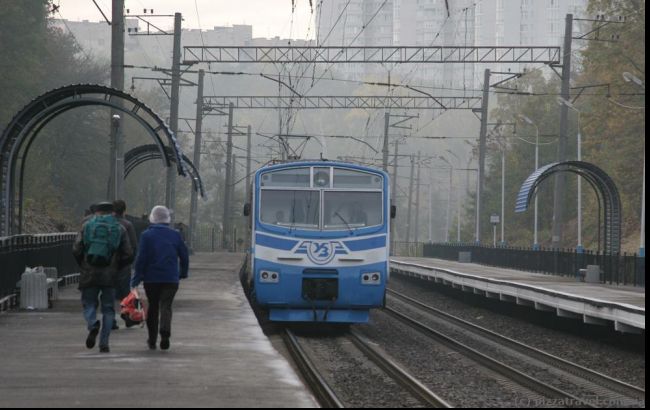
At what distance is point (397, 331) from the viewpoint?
2444 cm

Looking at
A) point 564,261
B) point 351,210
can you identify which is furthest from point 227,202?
point 351,210

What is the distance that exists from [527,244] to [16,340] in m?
67.0

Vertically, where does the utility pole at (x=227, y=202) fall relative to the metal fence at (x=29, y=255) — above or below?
above

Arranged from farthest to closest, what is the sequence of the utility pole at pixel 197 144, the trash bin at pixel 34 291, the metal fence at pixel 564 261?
1. the utility pole at pixel 197 144
2. the metal fence at pixel 564 261
3. the trash bin at pixel 34 291

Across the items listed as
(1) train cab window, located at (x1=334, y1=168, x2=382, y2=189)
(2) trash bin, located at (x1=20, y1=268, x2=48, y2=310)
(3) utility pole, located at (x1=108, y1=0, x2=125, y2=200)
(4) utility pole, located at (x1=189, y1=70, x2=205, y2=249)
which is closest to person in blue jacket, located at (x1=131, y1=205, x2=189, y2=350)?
(2) trash bin, located at (x1=20, y1=268, x2=48, y2=310)

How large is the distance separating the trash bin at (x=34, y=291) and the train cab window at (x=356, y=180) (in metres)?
5.13

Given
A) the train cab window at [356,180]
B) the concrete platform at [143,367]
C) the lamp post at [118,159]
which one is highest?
the lamp post at [118,159]

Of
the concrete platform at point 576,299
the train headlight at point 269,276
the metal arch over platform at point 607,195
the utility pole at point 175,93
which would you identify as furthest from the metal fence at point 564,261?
the train headlight at point 269,276

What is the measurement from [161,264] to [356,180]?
861 centimetres

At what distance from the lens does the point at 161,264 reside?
14.4m

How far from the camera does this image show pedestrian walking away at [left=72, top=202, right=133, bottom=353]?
14148 millimetres

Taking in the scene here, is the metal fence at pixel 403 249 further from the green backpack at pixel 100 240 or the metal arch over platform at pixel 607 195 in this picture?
the green backpack at pixel 100 240

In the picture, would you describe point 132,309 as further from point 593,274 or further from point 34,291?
point 593,274

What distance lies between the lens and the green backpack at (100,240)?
14141mm
